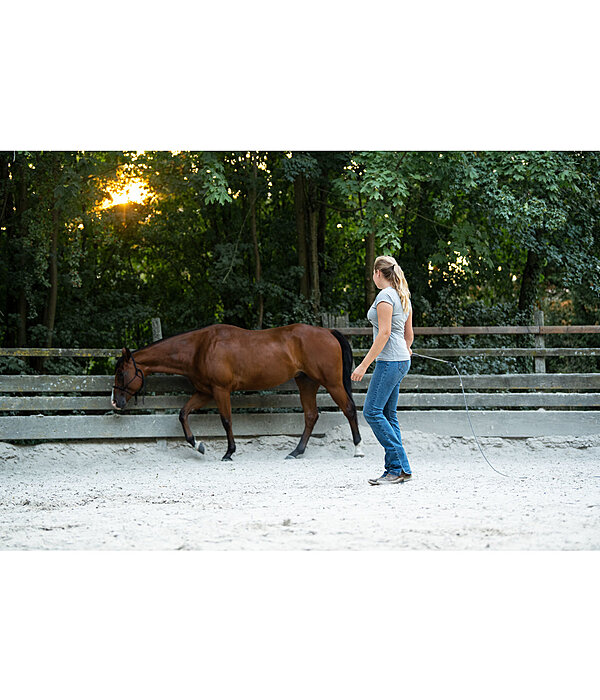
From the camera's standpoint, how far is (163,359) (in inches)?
288

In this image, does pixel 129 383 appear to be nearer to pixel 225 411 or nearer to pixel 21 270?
pixel 225 411

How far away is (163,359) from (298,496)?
268cm

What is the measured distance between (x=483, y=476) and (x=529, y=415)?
1.74m

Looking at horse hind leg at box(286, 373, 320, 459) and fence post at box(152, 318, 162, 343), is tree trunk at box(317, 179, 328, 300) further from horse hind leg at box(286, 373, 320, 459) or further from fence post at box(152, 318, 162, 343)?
horse hind leg at box(286, 373, 320, 459)

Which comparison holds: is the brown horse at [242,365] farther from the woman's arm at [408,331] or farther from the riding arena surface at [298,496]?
the woman's arm at [408,331]

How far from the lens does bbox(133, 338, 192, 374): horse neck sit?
730cm

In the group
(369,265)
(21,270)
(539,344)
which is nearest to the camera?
(539,344)

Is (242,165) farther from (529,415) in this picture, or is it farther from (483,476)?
(483,476)

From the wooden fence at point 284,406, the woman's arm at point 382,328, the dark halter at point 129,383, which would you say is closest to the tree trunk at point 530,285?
the wooden fence at point 284,406

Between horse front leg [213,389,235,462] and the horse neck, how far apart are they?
17.8 inches

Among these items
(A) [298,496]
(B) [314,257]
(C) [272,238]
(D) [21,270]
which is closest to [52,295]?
(D) [21,270]

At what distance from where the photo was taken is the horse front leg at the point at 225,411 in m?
7.19

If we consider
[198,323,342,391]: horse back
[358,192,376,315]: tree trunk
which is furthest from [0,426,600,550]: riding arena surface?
[358,192,376,315]: tree trunk
